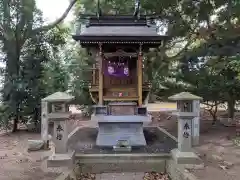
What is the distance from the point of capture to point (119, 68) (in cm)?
1073

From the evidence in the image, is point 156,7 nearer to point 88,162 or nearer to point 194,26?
point 194,26

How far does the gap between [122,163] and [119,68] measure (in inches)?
157

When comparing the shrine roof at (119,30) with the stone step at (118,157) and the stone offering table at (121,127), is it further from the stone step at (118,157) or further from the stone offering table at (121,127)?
the stone step at (118,157)

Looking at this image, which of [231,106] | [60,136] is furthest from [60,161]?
[231,106]

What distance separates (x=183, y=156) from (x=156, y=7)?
8845 millimetres

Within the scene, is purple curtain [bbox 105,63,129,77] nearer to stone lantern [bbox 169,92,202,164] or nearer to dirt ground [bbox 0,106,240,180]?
dirt ground [bbox 0,106,240,180]

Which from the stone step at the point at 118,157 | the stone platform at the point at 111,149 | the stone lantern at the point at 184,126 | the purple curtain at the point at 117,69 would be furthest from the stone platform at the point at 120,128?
the stone lantern at the point at 184,126

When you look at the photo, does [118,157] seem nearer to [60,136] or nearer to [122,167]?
[122,167]

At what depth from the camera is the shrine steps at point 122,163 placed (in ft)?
25.4

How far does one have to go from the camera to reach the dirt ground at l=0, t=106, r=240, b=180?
20.5ft

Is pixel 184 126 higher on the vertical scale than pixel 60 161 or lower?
higher

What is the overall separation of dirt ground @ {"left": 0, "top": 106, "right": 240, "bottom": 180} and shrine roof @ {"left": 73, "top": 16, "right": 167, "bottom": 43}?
381 centimetres

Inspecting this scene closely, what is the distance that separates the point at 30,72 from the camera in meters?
11.8

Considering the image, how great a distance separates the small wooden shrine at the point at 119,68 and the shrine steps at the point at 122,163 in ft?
4.71
